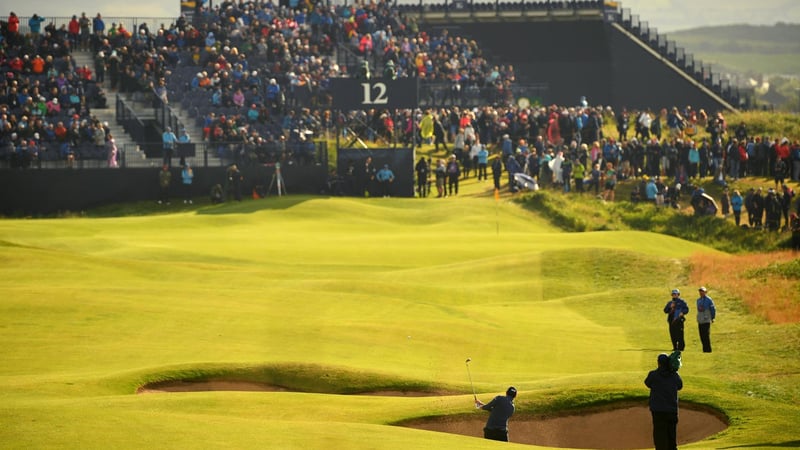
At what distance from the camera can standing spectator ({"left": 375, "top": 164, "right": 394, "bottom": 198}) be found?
63594 millimetres

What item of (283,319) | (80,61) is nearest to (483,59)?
(80,61)

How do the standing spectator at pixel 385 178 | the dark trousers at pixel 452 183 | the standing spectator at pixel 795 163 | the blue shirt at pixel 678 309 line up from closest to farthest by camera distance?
the blue shirt at pixel 678 309
the standing spectator at pixel 795 163
the standing spectator at pixel 385 178
the dark trousers at pixel 452 183

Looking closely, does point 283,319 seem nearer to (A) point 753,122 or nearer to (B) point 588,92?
(A) point 753,122

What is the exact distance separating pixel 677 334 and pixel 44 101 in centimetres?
3756

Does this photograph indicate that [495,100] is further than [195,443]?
Yes

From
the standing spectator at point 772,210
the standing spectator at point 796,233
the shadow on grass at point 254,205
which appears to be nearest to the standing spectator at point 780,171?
the standing spectator at point 772,210

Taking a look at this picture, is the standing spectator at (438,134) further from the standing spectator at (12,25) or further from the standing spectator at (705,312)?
the standing spectator at (705,312)

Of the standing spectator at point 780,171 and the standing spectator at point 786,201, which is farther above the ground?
the standing spectator at point 780,171

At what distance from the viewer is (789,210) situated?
196 feet

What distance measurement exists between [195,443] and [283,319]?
1498 cm

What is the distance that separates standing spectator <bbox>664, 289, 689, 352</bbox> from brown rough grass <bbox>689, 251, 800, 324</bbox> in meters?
4.89

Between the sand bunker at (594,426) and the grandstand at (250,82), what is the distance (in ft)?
128

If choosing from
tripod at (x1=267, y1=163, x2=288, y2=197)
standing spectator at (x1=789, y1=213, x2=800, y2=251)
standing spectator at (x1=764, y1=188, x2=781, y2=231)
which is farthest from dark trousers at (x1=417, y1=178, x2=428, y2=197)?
standing spectator at (x1=789, y1=213, x2=800, y2=251)

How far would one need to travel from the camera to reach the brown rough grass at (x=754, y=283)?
122 feet
